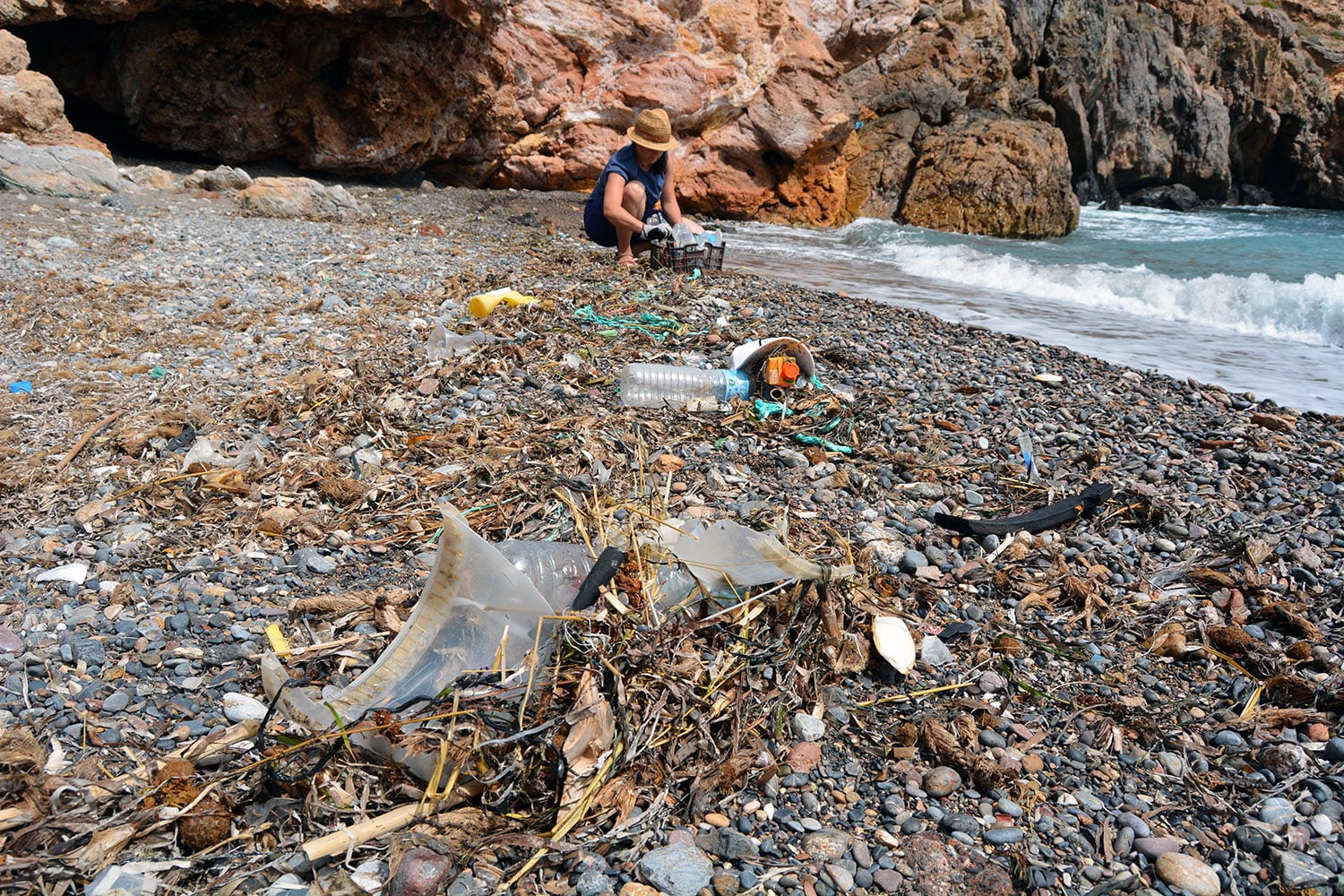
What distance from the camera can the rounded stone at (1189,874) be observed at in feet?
→ 5.07

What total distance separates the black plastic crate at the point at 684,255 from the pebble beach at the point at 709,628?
1.47m

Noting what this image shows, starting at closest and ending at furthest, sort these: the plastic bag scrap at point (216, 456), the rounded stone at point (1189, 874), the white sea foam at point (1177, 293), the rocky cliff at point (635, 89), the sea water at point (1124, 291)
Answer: the rounded stone at point (1189, 874), the plastic bag scrap at point (216, 456), the sea water at point (1124, 291), the white sea foam at point (1177, 293), the rocky cliff at point (635, 89)

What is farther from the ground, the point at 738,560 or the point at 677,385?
the point at 677,385

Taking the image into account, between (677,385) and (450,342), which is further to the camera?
(450,342)

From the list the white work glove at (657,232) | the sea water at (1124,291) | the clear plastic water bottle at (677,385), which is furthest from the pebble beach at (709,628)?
the white work glove at (657,232)

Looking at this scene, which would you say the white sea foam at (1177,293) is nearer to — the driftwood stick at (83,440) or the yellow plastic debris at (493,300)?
the yellow plastic debris at (493,300)

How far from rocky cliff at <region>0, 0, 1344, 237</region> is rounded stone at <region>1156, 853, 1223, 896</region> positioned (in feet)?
34.7

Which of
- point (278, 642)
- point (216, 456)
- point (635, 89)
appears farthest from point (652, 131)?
point (635, 89)

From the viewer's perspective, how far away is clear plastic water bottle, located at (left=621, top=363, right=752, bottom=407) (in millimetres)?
3652

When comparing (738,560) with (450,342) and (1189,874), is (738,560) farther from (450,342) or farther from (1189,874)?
(450,342)

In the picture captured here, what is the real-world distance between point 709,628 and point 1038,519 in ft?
4.76

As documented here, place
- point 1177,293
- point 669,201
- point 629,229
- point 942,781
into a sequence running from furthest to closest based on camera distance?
1. point 1177,293
2. point 669,201
3. point 629,229
4. point 942,781

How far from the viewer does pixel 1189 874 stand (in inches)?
61.4

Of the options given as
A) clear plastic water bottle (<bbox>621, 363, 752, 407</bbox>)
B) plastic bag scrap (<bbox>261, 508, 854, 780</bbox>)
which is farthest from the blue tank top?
plastic bag scrap (<bbox>261, 508, 854, 780</bbox>)
